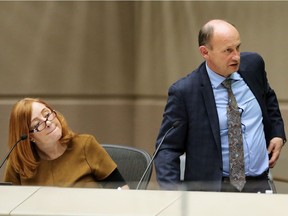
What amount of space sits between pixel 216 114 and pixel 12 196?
1.31 metres

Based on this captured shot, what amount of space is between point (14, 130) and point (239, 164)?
966 millimetres

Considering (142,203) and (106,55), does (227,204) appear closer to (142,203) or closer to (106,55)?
(142,203)

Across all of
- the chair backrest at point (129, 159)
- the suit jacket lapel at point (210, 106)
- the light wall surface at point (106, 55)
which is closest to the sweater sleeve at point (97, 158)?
the chair backrest at point (129, 159)

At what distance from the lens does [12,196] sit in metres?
1.81

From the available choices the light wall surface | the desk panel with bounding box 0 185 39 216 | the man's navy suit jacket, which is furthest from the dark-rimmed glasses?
the light wall surface

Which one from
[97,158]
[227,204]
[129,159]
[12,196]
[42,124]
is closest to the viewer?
[227,204]

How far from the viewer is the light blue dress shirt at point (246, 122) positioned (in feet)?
9.56

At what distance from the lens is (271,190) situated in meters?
1.79

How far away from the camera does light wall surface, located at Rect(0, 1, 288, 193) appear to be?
502 cm

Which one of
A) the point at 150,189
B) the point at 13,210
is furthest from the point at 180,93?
the point at 13,210

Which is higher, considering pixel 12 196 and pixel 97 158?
pixel 12 196

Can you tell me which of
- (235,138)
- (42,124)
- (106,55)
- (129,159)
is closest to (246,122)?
(235,138)

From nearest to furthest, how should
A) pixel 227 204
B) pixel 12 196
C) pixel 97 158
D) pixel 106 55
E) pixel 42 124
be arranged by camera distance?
pixel 227 204 < pixel 12 196 < pixel 42 124 < pixel 97 158 < pixel 106 55

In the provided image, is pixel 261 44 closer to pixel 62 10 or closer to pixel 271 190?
pixel 62 10
